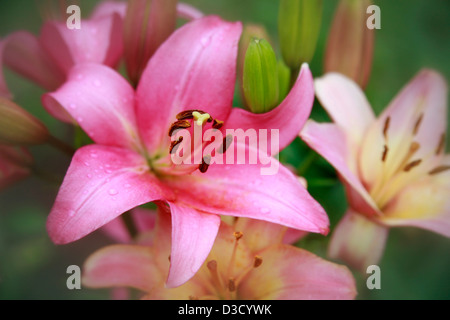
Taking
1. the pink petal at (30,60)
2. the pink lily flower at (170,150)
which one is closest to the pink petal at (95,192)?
the pink lily flower at (170,150)

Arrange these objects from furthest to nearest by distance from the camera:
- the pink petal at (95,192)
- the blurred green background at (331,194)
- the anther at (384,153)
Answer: the blurred green background at (331,194) < the anther at (384,153) < the pink petal at (95,192)

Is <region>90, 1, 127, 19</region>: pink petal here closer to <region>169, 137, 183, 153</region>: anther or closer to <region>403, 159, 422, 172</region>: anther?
<region>169, 137, 183, 153</region>: anther

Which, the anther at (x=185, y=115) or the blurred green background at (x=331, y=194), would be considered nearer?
the anther at (x=185, y=115)

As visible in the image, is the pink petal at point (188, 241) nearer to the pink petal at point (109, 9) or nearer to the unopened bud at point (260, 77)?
the unopened bud at point (260, 77)

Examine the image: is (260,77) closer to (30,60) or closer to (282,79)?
(282,79)

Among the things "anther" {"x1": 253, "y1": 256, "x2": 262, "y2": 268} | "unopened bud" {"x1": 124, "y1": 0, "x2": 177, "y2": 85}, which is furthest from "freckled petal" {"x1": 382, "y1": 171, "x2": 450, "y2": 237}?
"unopened bud" {"x1": 124, "y1": 0, "x2": 177, "y2": 85}

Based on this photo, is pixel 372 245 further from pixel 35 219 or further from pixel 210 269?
pixel 35 219

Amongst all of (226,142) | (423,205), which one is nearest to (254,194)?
(226,142)
